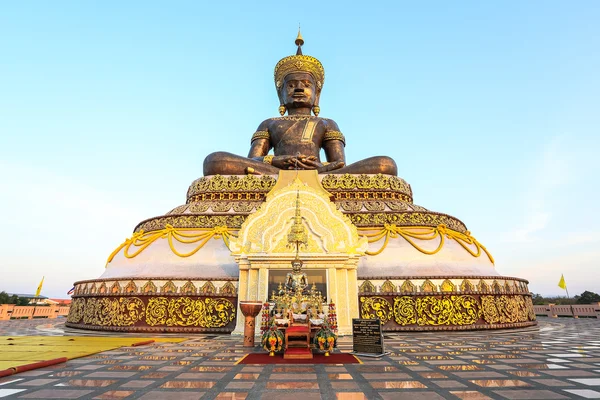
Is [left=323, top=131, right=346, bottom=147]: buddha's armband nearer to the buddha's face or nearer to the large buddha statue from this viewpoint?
Result: the large buddha statue

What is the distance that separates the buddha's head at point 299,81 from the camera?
18984 mm

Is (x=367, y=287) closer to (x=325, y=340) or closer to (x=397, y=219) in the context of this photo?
(x=397, y=219)

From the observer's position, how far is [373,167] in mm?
14180

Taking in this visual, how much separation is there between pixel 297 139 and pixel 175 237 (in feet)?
25.9

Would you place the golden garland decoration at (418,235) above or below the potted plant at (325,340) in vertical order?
above

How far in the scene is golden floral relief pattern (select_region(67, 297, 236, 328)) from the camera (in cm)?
970

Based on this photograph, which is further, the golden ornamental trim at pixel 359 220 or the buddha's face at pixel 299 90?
the buddha's face at pixel 299 90

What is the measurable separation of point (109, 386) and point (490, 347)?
264 inches

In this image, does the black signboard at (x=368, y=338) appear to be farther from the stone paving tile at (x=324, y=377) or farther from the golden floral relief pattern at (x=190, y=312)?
the golden floral relief pattern at (x=190, y=312)

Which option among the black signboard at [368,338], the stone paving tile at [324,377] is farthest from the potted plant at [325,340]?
the stone paving tile at [324,377]

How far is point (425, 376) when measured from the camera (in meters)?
Result: 4.43

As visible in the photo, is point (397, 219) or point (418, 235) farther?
point (397, 219)

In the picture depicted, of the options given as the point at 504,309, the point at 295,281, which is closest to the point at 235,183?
the point at 295,281

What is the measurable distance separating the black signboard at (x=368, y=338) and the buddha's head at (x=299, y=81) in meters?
14.8
